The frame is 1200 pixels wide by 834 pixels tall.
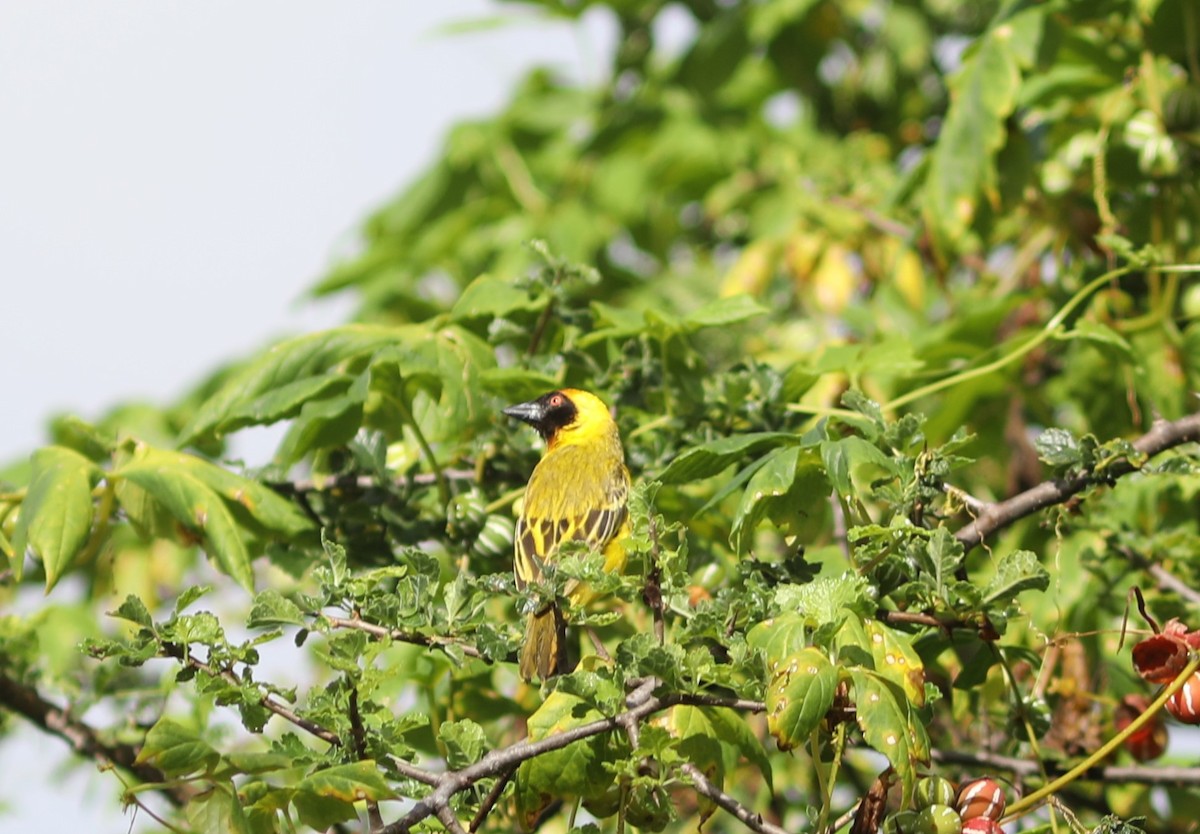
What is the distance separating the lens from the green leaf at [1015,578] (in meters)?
2.28

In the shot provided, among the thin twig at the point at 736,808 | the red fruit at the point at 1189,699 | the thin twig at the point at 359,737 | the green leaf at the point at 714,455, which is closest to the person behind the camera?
the thin twig at the point at 736,808

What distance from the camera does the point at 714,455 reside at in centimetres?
268

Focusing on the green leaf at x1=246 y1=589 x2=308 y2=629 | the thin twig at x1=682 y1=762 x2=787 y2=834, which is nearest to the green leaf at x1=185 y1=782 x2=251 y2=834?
the green leaf at x1=246 y1=589 x2=308 y2=629

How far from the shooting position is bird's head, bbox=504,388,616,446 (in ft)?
12.1

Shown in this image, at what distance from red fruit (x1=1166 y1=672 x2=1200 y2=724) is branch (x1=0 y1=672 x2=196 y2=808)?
2.24 meters

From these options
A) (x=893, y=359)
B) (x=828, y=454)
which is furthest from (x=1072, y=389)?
(x=828, y=454)

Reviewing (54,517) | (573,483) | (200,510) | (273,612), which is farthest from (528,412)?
(273,612)

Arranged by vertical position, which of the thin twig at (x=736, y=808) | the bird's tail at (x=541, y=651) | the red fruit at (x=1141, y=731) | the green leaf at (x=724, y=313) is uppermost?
the green leaf at (x=724, y=313)

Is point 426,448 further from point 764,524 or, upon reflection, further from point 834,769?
point 834,769

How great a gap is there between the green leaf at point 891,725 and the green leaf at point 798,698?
0.05 m

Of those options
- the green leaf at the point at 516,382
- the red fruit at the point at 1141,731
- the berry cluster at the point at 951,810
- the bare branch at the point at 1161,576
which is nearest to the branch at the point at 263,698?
the berry cluster at the point at 951,810

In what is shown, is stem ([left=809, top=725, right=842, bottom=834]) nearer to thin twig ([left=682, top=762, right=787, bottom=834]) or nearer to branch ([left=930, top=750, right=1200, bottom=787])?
thin twig ([left=682, top=762, right=787, bottom=834])

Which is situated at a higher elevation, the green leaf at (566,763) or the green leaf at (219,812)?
the green leaf at (219,812)

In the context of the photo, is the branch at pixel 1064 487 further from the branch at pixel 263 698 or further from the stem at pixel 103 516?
the stem at pixel 103 516
